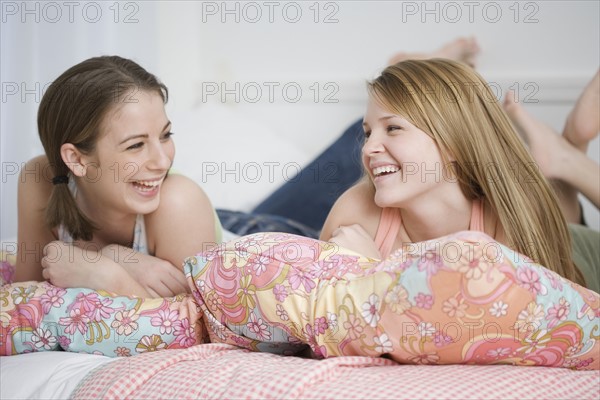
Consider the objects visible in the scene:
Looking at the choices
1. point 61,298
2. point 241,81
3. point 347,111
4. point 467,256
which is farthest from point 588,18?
point 61,298

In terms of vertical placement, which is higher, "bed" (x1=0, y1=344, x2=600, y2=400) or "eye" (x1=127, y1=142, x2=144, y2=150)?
"eye" (x1=127, y1=142, x2=144, y2=150)

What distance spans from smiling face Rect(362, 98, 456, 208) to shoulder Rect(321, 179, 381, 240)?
108 millimetres

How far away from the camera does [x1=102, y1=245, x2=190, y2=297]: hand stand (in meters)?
1.36

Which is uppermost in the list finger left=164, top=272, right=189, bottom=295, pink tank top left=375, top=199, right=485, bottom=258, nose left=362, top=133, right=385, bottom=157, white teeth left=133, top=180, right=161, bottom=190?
nose left=362, top=133, right=385, bottom=157

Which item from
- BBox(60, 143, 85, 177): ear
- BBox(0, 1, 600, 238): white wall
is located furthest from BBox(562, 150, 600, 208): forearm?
BBox(60, 143, 85, 177): ear

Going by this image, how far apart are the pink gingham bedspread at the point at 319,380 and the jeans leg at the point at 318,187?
3.77 ft

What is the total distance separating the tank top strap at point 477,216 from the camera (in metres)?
1.38

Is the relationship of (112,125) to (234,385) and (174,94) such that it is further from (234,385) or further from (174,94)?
(174,94)

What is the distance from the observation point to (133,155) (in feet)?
4.44

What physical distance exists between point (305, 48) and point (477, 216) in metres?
1.30

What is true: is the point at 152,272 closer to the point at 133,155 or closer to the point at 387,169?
the point at 133,155

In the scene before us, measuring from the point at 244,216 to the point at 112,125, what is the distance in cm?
73

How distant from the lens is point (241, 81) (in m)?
2.61

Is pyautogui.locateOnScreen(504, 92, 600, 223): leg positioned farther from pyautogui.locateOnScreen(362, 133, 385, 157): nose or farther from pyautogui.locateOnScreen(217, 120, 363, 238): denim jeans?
pyautogui.locateOnScreen(362, 133, 385, 157): nose
